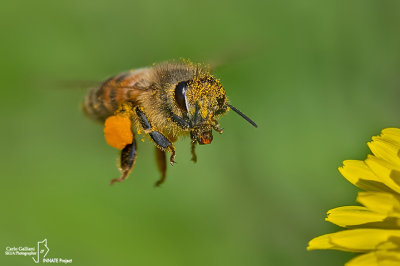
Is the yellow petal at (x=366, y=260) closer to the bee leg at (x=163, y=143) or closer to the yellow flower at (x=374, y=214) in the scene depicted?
the yellow flower at (x=374, y=214)

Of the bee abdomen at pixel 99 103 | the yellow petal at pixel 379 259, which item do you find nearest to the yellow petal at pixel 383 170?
the yellow petal at pixel 379 259

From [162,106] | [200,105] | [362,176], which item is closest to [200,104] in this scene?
[200,105]

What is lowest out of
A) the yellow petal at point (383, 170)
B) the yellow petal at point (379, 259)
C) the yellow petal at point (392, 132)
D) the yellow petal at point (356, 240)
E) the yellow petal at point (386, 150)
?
the yellow petal at point (379, 259)

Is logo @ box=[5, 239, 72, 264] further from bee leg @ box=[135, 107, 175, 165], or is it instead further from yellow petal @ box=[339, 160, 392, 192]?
yellow petal @ box=[339, 160, 392, 192]

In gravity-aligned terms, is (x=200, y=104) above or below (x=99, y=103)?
below

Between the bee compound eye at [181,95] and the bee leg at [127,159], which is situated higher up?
the bee compound eye at [181,95]

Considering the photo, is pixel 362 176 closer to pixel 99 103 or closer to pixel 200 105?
pixel 200 105

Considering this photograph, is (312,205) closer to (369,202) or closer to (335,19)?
(335,19)

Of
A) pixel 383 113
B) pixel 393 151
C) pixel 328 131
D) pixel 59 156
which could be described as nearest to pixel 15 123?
pixel 59 156
